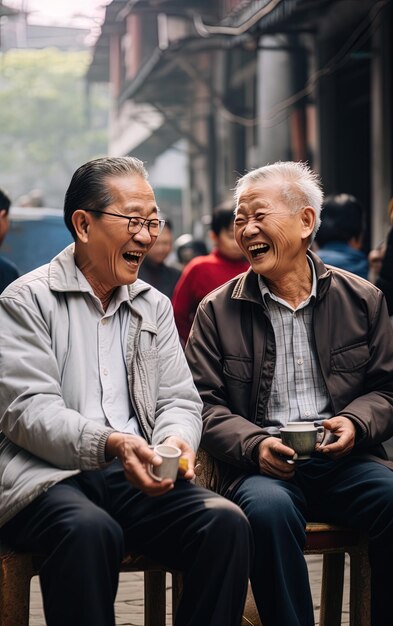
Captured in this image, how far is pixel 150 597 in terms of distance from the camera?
455cm

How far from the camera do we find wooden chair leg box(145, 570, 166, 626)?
4539mm

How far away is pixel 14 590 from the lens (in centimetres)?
382

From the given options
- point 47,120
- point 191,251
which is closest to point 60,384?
point 191,251

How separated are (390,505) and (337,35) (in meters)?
12.2

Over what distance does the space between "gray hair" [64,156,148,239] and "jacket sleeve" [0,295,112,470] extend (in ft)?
1.35

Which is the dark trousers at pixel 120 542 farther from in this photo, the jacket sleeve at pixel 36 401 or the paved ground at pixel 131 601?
the paved ground at pixel 131 601

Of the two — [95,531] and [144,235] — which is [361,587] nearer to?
[95,531]

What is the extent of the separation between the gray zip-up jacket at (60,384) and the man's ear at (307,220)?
2.12ft

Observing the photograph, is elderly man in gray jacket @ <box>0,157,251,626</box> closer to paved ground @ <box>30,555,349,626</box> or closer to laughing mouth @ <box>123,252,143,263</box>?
laughing mouth @ <box>123,252,143,263</box>

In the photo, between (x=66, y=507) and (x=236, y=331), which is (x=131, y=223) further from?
(x=66, y=507)

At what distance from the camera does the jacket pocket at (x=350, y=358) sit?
4.50m

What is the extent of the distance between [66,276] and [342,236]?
3153mm

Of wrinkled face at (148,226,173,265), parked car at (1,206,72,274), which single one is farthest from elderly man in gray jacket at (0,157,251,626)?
parked car at (1,206,72,274)

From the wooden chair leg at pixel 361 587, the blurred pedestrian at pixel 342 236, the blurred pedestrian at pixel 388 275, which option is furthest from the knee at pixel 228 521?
the blurred pedestrian at pixel 342 236
